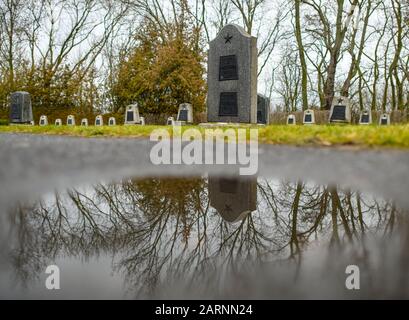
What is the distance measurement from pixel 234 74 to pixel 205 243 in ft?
24.8

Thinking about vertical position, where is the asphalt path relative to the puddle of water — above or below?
above

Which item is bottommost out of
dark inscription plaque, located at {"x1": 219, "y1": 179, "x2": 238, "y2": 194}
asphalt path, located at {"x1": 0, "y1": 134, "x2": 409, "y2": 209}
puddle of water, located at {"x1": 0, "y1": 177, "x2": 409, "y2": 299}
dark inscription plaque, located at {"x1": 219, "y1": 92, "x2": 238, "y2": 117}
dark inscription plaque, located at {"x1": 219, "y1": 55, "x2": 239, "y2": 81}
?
puddle of water, located at {"x1": 0, "y1": 177, "x2": 409, "y2": 299}

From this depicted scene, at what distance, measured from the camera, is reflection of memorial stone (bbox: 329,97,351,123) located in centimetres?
1514

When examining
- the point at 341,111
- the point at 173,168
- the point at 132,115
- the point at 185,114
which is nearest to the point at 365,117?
the point at 341,111

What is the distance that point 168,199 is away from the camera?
2314 millimetres

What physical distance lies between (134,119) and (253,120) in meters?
8.77

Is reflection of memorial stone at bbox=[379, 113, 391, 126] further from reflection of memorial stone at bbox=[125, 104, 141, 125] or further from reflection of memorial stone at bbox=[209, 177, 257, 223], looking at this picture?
reflection of memorial stone at bbox=[209, 177, 257, 223]

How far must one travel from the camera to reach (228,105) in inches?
352

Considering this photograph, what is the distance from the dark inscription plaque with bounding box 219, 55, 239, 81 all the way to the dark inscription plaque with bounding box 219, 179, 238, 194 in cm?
654

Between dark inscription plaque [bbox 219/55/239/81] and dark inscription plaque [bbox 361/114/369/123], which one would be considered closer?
dark inscription plaque [bbox 219/55/239/81]

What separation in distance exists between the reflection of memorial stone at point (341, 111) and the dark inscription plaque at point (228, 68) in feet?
27.6

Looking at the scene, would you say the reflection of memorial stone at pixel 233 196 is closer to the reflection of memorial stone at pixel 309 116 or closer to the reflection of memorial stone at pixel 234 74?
the reflection of memorial stone at pixel 234 74

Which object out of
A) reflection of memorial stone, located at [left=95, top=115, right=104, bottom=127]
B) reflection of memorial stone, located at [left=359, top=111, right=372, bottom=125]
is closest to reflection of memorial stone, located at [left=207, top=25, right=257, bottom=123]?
reflection of memorial stone, located at [left=359, top=111, right=372, bottom=125]
